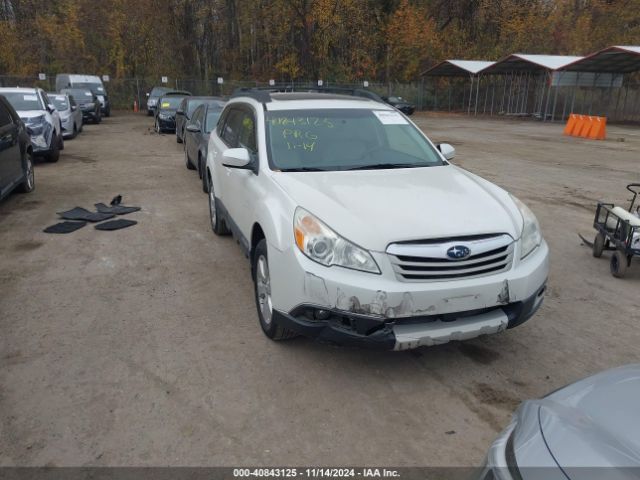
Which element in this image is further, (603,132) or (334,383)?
(603,132)

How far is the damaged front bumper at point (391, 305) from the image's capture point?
318 centimetres

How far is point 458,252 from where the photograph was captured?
3262mm

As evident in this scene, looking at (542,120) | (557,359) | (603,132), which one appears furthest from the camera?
(542,120)

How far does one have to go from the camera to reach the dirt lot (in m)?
2.90

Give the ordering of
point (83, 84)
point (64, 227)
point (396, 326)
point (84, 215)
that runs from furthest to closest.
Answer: point (83, 84), point (84, 215), point (64, 227), point (396, 326)

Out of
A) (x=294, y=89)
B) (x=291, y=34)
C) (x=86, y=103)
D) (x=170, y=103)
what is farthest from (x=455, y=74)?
(x=294, y=89)

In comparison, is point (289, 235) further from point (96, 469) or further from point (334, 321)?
point (96, 469)

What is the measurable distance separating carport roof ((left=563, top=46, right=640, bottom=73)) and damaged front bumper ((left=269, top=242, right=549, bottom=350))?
28785mm

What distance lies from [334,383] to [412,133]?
2696mm

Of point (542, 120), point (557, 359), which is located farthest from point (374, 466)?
point (542, 120)

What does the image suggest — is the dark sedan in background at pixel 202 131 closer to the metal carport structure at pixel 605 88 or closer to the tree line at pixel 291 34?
the metal carport structure at pixel 605 88

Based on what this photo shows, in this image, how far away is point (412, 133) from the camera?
16.8ft

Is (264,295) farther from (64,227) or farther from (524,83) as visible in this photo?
(524,83)

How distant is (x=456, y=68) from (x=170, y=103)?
2365 centimetres
